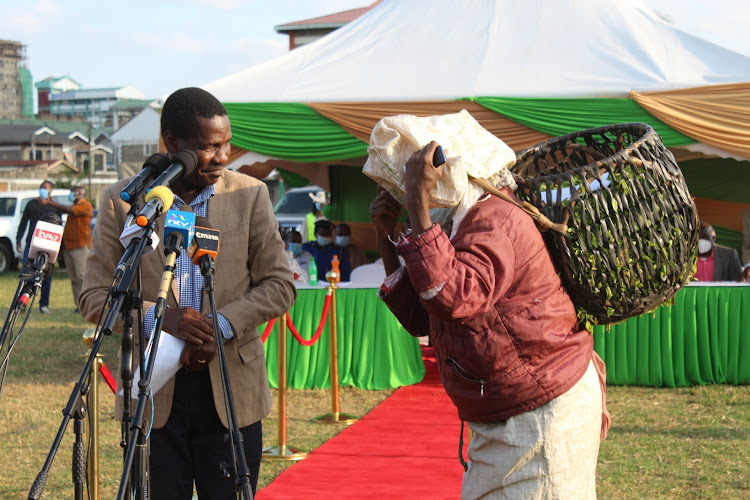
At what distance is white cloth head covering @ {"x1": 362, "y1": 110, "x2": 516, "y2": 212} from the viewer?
2.43 metres

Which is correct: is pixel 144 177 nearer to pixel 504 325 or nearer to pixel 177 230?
pixel 177 230

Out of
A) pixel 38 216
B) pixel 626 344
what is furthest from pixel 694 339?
pixel 38 216

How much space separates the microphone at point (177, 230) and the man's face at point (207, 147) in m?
0.69

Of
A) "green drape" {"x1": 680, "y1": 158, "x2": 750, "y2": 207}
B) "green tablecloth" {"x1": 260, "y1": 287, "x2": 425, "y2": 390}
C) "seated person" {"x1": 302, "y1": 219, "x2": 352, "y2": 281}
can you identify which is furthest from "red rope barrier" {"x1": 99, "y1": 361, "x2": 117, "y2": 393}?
"green drape" {"x1": 680, "y1": 158, "x2": 750, "y2": 207}

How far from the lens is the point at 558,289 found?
2.56 meters

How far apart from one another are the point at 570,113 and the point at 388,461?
4418 mm

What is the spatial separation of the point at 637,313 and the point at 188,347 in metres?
1.42

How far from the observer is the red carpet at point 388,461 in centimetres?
541

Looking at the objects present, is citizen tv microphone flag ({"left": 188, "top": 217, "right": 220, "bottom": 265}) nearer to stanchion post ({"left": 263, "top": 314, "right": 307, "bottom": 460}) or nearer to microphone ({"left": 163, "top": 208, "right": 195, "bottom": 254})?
microphone ({"left": 163, "top": 208, "right": 195, "bottom": 254})

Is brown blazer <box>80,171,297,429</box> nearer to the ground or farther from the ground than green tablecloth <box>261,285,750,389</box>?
farther from the ground

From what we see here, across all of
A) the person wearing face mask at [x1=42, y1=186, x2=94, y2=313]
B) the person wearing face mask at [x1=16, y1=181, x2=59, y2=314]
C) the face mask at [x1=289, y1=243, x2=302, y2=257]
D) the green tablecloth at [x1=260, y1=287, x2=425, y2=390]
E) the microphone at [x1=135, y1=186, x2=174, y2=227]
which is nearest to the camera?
the microphone at [x1=135, y1=186, x2=174, y2=227]

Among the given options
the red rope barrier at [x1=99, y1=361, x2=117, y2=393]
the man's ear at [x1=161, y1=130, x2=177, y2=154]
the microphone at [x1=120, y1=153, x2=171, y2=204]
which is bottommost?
the red rope barrier at [x1=99, y1=361, x2=117, y2=393]

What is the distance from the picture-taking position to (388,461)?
6094 mm

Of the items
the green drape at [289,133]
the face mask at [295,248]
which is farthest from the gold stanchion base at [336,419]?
the face mask at [295,248]
